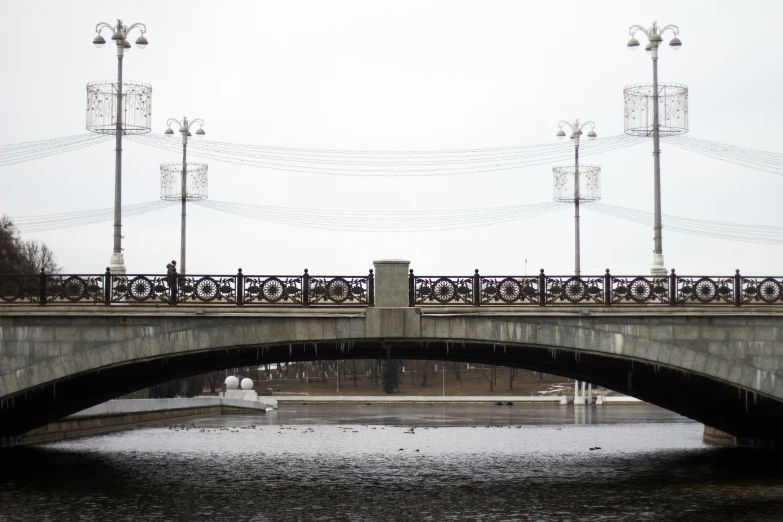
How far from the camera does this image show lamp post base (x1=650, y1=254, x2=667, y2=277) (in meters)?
33.4

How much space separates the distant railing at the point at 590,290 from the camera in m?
30.5

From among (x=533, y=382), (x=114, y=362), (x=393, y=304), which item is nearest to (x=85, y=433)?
(x=114, y=362)

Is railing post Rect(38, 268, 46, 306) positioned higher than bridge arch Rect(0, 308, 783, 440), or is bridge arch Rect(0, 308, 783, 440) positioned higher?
railing post Rect(38, 268, 46, 306)

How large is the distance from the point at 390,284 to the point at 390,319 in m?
0.99

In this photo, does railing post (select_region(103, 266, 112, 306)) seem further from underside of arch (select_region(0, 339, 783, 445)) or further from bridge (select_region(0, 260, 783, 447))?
underside of arch (select_region(0, 339, 783, 445))

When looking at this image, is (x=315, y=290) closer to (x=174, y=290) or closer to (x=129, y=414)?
(x=174, y=290)

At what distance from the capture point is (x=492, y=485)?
3084cm

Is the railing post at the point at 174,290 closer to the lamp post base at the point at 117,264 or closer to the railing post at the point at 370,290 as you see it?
the lamp post base at the point at 117,264

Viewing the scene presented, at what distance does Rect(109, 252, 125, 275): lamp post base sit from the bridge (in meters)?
1.07

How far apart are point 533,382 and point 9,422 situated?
89761mm

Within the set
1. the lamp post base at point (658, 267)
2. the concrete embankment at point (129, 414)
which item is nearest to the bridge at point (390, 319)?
the lamp post base at point (658, 267)

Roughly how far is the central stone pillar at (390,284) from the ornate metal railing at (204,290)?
26cm

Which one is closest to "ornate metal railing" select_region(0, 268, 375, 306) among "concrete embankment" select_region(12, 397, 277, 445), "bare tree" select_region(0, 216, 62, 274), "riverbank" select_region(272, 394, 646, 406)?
"concrete embankment" select_region(12, 397, 277, 445)

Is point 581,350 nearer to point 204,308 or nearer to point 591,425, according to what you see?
point 204,308
